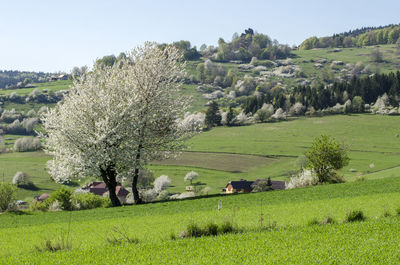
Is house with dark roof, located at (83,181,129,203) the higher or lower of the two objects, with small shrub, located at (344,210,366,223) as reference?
lower

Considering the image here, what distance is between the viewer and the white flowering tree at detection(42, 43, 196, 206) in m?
36.7

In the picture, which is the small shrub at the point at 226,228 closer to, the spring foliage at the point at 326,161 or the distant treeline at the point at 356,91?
the spring foliage at the point at 326,161

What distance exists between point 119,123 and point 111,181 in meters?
6.61

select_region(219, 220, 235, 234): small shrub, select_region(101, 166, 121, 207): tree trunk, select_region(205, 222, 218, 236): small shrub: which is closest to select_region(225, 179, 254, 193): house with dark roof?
select_region(101, 166, 121, 207): tree trunk

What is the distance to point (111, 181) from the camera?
3941 centimetres

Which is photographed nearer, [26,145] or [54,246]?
[54,246]

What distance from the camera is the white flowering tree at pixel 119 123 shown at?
36.7 m

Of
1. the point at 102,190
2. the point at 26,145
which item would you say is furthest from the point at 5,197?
the point at 26,145

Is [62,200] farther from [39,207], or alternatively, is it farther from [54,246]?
[54,246]

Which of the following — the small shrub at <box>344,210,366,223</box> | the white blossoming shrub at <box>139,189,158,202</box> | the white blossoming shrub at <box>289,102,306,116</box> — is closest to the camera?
the small shrub at <box>344,210,366,223</box>

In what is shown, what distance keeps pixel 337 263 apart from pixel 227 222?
20.0 feet

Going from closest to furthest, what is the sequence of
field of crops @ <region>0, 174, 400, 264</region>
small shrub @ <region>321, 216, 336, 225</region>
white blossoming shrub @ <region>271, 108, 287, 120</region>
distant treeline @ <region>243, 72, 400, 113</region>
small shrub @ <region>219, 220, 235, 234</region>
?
field of crops @ <region>0, 174, 400, 264</region>
small shrub @ <region>219, 220, 235, 234</region>
small shrub @ <region>321, 216, 336, 225</region>
distant treeline @ <region>243, 72, 400, 113</region>
white blossoming shrub @ <region>271, 108, 287, 120</region>

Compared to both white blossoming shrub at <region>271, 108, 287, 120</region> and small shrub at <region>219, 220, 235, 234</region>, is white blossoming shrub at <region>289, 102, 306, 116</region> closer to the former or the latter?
white blossoming shrub at <region>271, 108, 287, 120</region>

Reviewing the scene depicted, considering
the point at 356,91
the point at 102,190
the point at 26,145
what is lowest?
the point at 102,190
